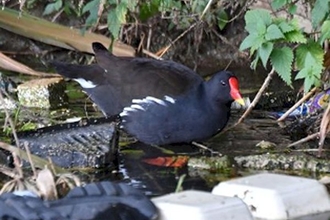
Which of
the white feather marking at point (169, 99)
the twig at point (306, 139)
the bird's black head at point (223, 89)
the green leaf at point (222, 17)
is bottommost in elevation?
the white feather marking at point (169, 99)

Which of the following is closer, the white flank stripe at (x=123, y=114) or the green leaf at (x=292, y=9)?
the green leaf at (x=292, y=9)

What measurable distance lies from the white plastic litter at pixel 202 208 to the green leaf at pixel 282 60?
1552 millimetres

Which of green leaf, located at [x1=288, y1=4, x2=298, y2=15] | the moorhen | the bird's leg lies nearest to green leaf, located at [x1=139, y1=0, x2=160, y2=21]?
the moorhen

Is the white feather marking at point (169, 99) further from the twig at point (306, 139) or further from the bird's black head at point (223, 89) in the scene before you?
the twig at point (306, 139)

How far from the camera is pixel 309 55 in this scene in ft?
15.7

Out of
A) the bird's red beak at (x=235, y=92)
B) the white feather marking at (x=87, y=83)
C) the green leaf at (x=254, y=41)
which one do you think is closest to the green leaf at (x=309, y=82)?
the green leaf at (x=254, y=41)

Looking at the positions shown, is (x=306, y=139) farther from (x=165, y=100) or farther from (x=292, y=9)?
(x=165, y=100)

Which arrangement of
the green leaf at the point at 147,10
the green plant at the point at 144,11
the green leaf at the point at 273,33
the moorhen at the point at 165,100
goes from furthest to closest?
the green leaf at the point at 147,10 < the green plant at the point at 144,11 < the moorhen at the point at 165,100 < the green leaf at the point at 273,33

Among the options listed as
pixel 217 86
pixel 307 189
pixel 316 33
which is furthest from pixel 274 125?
pixel 307 189

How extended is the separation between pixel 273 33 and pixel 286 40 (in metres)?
0.15

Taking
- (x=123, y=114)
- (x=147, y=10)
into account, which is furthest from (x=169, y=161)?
(x=147, y=10)

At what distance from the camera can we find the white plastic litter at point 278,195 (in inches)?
133

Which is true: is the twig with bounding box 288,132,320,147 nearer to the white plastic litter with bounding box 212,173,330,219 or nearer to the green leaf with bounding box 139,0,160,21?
the white plastic litter with bounding box 212,173,330,219

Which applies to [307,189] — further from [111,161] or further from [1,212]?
[111,161]
